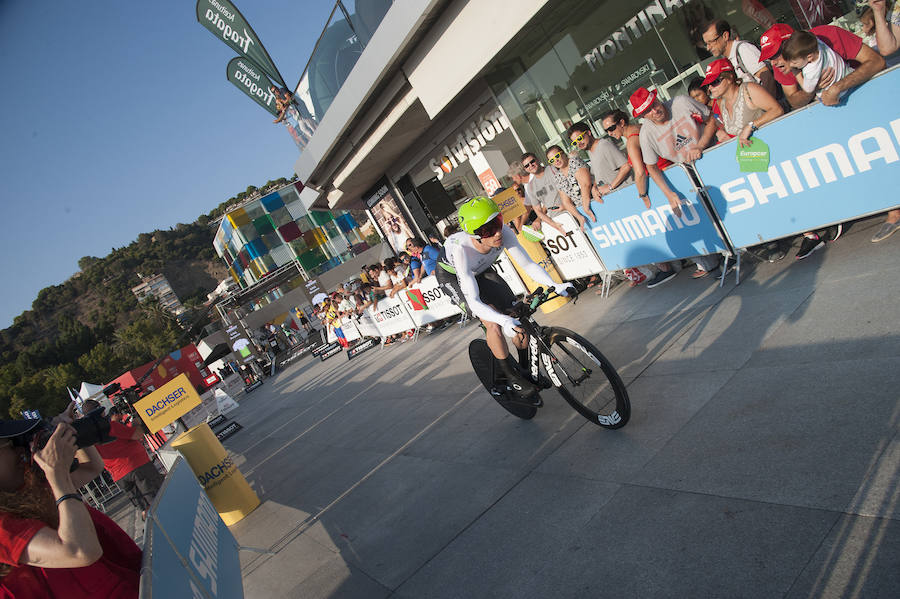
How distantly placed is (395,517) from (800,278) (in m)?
4.65

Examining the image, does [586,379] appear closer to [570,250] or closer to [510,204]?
[570,250]

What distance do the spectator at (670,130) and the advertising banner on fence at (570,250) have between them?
1927 mm

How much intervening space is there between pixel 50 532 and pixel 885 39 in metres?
7.25

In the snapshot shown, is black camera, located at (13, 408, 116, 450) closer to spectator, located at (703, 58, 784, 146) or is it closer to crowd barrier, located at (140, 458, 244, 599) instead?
crowd barrier, located at (140, 458, 244, 599)

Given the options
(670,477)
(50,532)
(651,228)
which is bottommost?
(670,477)

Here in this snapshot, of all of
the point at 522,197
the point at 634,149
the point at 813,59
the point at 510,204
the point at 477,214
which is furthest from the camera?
the point at 510,204

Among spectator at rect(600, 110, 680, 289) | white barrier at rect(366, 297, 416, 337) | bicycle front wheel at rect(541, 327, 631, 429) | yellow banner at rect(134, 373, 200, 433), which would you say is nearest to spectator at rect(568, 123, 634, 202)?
spectator at rect(600, 110, 680, 289)

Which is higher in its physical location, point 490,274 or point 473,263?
point 473,263

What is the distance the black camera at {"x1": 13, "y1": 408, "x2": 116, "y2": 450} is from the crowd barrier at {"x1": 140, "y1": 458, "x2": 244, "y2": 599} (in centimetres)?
55

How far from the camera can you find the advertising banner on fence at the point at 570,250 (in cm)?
842

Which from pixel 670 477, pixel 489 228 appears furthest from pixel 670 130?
pixel 670 477

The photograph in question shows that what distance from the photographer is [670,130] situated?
6.37 metres

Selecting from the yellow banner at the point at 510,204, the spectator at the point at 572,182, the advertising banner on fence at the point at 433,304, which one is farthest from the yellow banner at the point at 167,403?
the spectator at the point at 572,182

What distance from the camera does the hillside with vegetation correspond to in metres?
77.2
